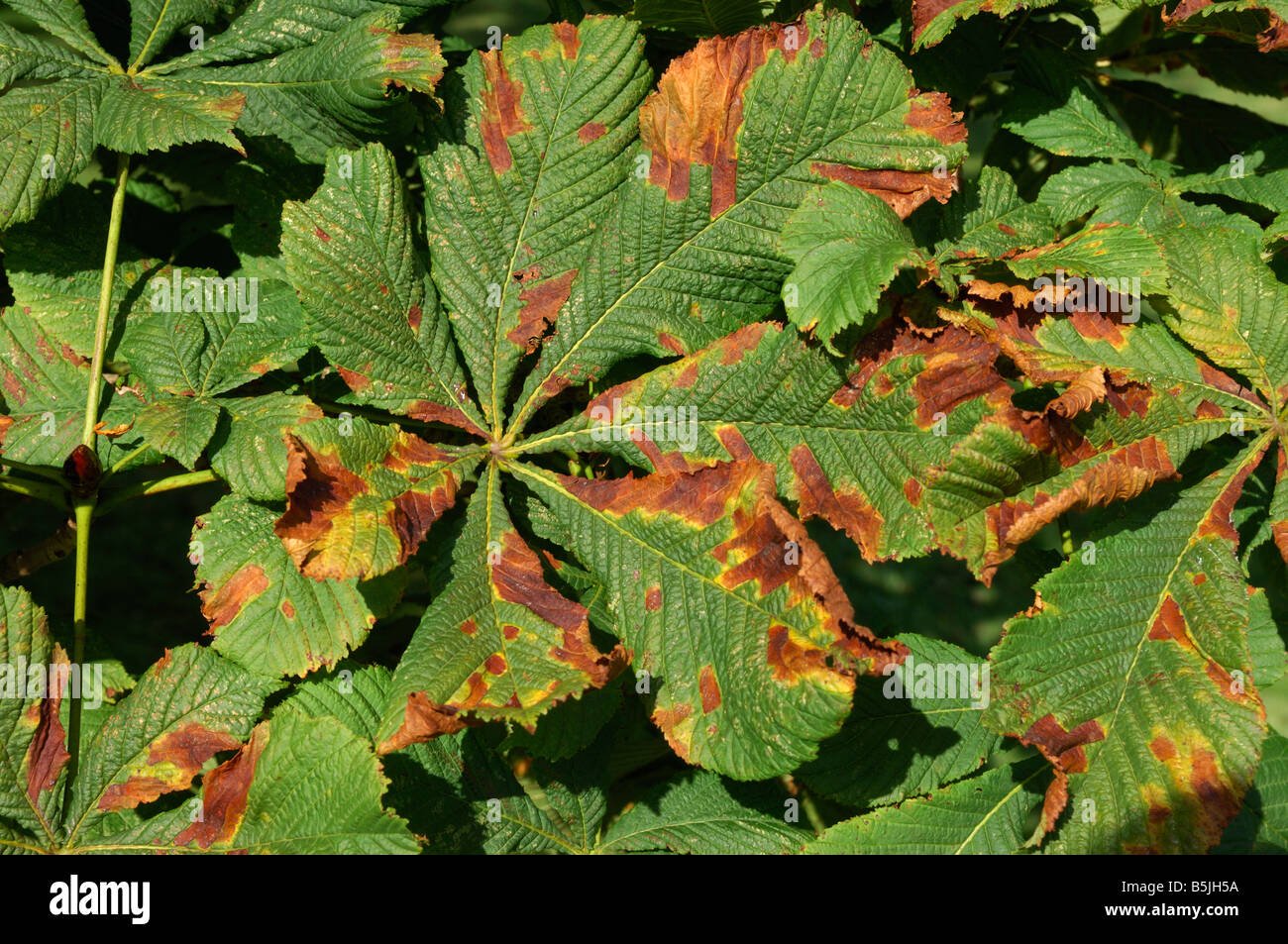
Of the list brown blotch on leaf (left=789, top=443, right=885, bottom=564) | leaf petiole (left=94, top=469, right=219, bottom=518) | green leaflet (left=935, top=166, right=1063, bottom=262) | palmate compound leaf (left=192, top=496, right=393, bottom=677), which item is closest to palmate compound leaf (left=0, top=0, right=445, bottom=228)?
leaf petiole (left=94, top=469, right=219, bottom=518)

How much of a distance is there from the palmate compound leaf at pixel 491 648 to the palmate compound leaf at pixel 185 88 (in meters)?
0.64

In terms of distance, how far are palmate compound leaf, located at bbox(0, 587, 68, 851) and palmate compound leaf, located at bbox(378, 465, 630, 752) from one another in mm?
546

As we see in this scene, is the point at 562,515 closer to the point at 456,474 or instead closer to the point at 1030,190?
the point at 456,474

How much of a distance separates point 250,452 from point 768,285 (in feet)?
2.69

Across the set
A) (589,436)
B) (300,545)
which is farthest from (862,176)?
(300,545)

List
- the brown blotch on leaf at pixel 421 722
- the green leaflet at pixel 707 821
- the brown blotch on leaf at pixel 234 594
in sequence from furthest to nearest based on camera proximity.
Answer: the green leaflet at pixel 707 821, the brown blotch on leaf at pixel 234 594, the brown blotch on leaf at pixel 421 722

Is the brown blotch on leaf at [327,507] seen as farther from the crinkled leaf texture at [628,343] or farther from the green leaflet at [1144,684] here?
the green leaflet at [1144,684]

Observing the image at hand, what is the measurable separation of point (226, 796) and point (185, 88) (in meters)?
1.10

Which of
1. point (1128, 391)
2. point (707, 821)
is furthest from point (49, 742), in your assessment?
point (1128, 391)

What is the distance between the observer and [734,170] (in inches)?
63.7

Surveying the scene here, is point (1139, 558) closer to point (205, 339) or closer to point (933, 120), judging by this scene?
point (933, 120)

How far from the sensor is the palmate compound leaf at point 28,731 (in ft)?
4.92

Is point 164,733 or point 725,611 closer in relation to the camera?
point 725,611

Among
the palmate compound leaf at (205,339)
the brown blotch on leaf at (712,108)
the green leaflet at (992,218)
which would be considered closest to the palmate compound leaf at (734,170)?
the brown blotch on leaf at (712,108)
